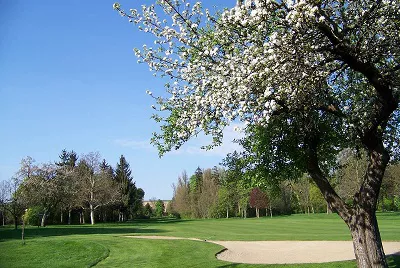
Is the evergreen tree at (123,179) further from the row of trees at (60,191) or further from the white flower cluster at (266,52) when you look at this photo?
the white flower cluster at (266,52)

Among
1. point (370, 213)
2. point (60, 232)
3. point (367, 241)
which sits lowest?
point (60, 232)

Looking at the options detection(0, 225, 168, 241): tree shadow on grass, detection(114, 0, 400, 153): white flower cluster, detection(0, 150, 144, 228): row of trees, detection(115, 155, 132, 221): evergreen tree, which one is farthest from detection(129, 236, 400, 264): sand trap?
detection(115, 155, 132, 221): evergreen tree

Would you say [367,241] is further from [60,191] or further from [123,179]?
[123,179]

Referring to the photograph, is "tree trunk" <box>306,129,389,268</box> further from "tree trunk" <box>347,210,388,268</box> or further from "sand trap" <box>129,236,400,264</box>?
"sand trap" <box>129,236,400,264</box>

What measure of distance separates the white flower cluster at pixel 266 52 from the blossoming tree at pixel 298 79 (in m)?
0.02

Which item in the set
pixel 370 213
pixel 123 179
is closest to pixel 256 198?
pixel 123 179

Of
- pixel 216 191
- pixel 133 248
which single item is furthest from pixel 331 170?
pixel 216 191

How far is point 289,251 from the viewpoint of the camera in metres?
19.9

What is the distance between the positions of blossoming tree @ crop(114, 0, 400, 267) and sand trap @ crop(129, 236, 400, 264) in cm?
703

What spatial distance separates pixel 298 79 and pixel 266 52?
0.98 meters

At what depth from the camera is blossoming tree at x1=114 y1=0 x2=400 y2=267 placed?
7148 mm

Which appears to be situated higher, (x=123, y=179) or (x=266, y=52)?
(x=123, y=179)

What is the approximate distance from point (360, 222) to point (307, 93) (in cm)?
422

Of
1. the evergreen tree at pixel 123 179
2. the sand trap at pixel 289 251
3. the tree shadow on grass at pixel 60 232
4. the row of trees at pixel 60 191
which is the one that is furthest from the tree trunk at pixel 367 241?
the evergreen tree at pixel 123 179
